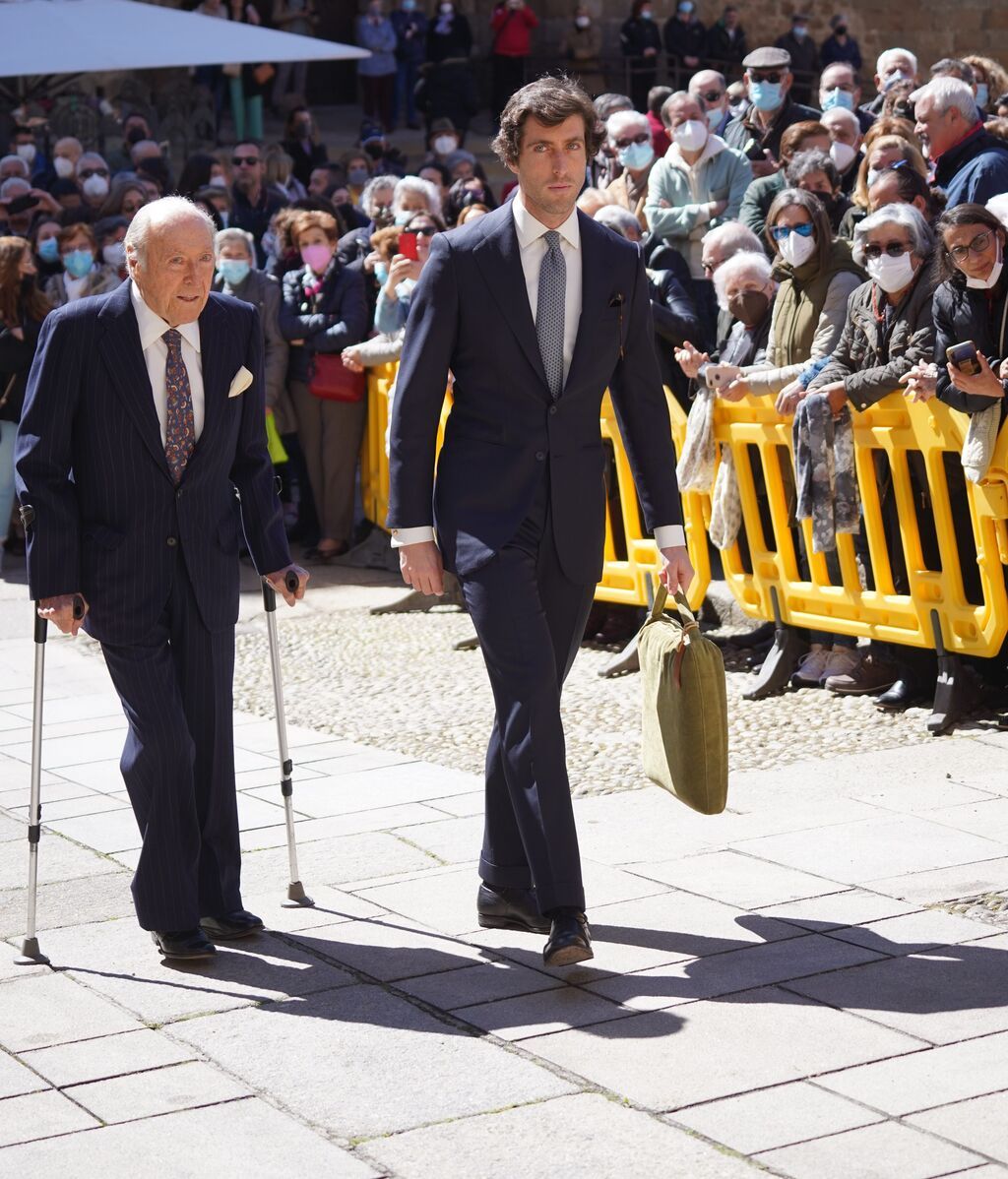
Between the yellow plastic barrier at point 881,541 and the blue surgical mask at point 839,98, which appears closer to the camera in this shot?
the yellow plastic barrier at point 881,541

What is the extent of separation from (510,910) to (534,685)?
0.69m

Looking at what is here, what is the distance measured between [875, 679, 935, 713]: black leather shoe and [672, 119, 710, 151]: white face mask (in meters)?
4.68

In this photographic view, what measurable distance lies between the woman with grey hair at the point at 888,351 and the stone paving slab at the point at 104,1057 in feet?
13.3

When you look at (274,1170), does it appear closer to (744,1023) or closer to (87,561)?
(744,1023)

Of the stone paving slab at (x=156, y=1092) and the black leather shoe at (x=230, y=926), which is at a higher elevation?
the black leather shoe at (x=230, y=926)

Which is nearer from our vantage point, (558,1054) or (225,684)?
(558,1054)

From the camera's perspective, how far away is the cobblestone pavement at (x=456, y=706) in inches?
296

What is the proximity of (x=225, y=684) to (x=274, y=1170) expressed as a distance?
1734mm

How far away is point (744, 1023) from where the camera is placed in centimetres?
465

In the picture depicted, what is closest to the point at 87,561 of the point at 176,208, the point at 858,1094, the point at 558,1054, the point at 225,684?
the point at 225,684

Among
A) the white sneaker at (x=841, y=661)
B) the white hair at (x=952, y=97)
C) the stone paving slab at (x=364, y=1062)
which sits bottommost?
the stone paving slab at (x=364, y=1062)

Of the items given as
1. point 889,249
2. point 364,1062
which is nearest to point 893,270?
point 889,249

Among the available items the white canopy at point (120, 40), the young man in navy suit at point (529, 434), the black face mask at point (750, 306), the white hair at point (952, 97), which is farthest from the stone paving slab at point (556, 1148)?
the white canopy at point (120, 40)

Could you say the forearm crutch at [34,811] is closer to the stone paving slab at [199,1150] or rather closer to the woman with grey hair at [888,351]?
the stone paving slab at [199,1150]
